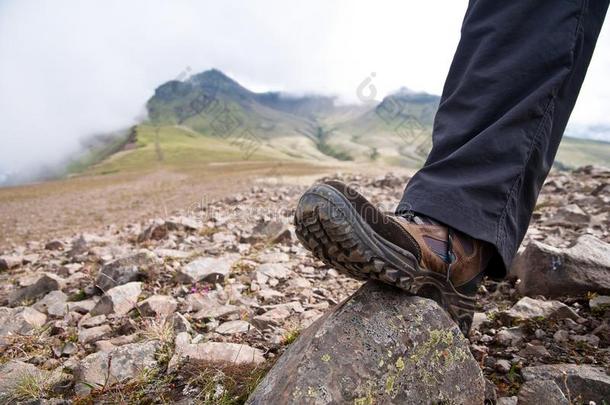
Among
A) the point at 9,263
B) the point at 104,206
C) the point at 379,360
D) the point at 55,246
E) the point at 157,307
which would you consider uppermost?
the point at 379,360

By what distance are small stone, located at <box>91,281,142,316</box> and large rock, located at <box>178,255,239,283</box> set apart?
60 centimetres

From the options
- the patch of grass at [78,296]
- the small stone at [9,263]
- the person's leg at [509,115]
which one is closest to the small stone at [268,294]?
the patch of grass at [78,296]

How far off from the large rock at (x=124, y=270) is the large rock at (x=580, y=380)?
380cm

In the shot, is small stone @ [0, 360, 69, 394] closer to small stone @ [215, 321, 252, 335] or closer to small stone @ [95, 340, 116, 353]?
small stone @ [95, 340, 116, 353]

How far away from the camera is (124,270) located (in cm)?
438

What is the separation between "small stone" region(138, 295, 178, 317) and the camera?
340cm

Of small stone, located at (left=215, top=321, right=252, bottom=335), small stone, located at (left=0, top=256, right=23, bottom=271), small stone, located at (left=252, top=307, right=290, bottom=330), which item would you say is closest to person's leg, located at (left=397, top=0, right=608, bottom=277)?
small stone, located at (left=252, top=307, right=290, bottom=330)

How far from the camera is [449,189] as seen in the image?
205 centimetres

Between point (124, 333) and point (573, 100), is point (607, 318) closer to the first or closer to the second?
point (573, 100)

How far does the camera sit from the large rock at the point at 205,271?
4246 mm

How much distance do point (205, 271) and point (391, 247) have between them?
2.91 meters

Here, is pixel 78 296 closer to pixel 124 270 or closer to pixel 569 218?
pixel 124 270

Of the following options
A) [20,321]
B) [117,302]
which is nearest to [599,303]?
[117,302]

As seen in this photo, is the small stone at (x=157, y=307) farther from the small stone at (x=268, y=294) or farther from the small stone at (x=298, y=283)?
the small stone at (x=298, y=283)
